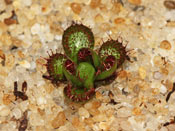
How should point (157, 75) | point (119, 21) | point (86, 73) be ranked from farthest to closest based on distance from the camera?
1. point (119, 21)
2. point (157, 75)
3. point (86, 73)

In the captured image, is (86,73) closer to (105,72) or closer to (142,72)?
(105,72)

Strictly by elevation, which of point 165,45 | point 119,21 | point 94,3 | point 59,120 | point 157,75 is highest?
point 94,3

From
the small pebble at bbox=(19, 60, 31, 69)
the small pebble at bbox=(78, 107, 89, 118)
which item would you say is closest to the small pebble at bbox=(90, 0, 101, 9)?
the small pebble at bbox=(19, 60, 31, 69)

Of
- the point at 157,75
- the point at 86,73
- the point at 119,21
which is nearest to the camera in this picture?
the point at 86,73

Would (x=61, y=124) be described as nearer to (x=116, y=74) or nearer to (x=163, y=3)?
(x=116, y=74)

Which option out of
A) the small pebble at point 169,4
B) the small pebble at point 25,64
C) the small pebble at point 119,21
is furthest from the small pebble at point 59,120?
the small pebble at point 169,4

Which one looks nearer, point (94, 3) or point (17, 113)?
point (17, 113)

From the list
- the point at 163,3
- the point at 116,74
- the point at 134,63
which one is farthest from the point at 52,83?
the point at 163,3

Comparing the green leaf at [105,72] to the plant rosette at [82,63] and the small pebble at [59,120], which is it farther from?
the small pebble at [59,120]

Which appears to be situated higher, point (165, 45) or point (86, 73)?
point (165, 45)

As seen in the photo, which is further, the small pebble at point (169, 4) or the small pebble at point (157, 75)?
the small pebble at point (169, 4)

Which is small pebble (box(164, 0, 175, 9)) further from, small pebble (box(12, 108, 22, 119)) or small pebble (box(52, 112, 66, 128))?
small pebble (box(12, 108, 22, 119))

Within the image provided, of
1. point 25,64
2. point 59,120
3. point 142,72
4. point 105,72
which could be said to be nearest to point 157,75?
point 142,72
